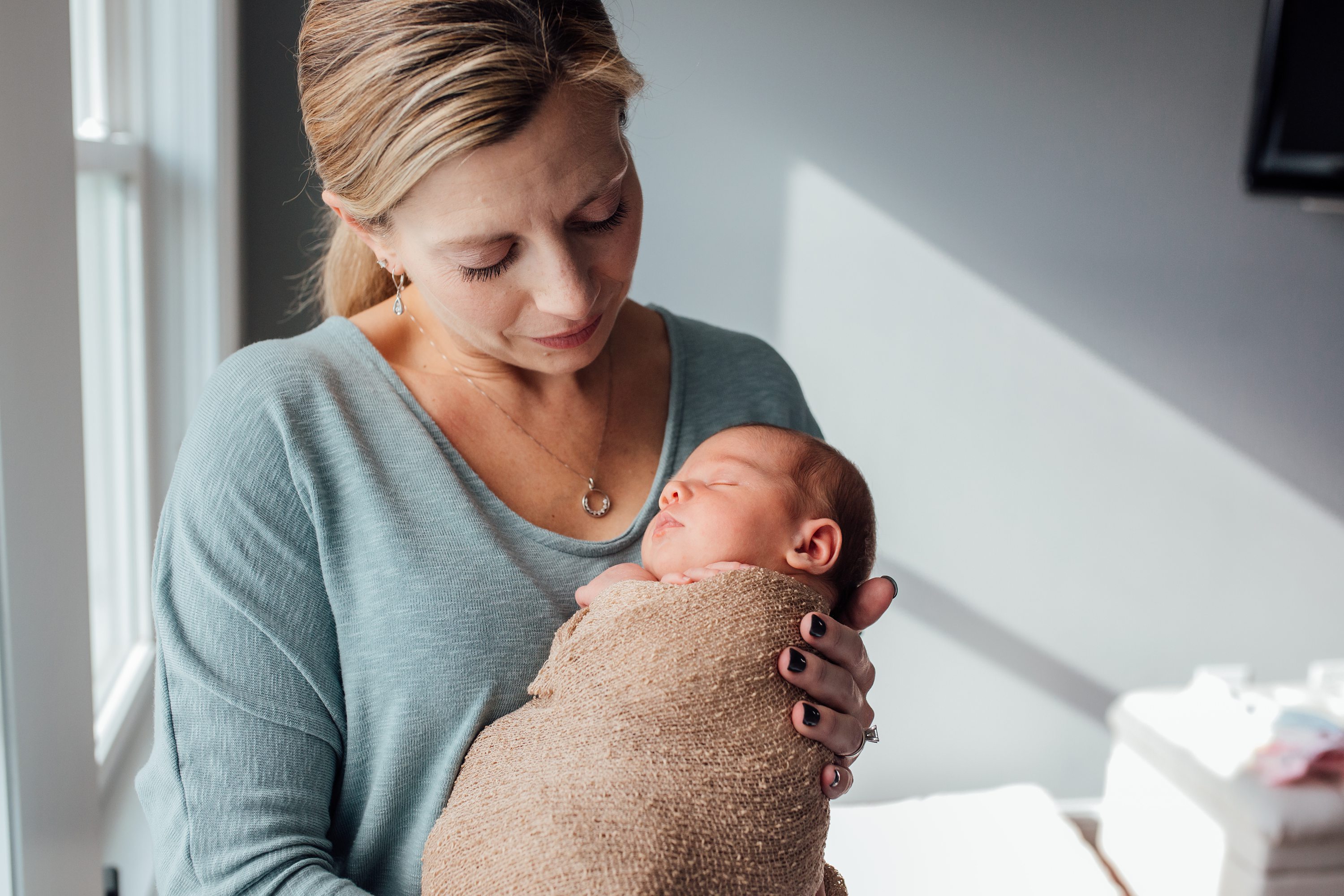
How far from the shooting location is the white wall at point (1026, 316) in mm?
2578

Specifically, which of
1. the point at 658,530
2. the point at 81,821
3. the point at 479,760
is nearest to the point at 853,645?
the point at 658,530

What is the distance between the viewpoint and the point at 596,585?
102 centimetres

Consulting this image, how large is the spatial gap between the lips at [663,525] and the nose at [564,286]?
0.24 meters

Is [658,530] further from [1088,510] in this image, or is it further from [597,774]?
[1088,510]

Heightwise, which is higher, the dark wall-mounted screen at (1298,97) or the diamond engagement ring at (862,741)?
the dark wall-mounted screen at (1298,97)

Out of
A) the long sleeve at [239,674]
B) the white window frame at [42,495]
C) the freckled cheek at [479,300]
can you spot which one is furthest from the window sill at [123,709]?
the freckled cheek at [479,300]

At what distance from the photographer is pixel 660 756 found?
0.85 m

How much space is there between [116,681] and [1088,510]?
2.54 metres

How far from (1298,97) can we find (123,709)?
2.01m

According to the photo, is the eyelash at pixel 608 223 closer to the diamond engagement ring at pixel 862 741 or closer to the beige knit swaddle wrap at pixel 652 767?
the beige knit swaddle wrap at pixel 652 767

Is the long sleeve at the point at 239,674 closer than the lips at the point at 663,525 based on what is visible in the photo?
Yes

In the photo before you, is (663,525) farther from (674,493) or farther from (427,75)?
(427,75)

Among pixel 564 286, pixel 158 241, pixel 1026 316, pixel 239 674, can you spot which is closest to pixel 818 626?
pixel 564 286

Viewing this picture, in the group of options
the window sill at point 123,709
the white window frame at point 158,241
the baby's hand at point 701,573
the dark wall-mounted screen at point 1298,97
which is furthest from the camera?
the white window frame at point 158,241
